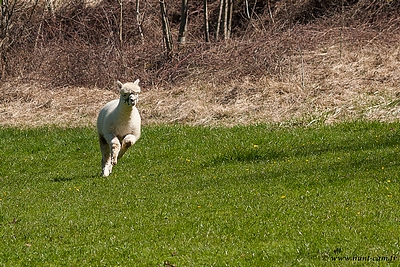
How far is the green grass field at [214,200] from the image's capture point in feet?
25.3

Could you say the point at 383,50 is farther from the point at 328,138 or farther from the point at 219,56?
the point at 328,138

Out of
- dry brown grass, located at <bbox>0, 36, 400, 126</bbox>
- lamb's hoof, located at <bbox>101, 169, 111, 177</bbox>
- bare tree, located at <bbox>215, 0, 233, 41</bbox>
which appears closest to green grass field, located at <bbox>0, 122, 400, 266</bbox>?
lamb's hoof, located at <bbox>101, 169, 111, 177</bbox>

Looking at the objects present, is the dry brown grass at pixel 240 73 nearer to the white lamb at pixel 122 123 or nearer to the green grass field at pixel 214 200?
the green grass field at pixel 214 200

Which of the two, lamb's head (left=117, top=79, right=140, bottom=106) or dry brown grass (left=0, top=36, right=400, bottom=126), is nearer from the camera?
lamb's head (left=117, top=79, right=140, bottom=106)

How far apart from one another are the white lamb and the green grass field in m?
0.69

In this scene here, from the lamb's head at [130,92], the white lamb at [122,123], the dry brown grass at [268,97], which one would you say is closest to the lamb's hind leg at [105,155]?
the white lamb at [122,123]

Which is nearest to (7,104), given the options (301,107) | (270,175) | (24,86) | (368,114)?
(24,86)

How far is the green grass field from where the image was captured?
25.3 feet

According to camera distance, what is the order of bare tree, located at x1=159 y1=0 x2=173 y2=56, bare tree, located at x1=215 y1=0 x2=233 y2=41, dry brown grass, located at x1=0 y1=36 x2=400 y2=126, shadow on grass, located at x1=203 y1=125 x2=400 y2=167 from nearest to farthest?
1. shadow on grass, located at x1=203 y1=125 x2=400 y2=167
2. dry brown grass, located at x1=0 y1=36 x2=400 y2=126
3. bare tree, located at x1=159 y1=0 x2=173 y2=56
4. bare tree, located at x1=215 y1=0 x2=233 y2=41

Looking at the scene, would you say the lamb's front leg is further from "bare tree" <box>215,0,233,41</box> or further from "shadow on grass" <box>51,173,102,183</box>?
"bare tree" <box>215,0,233,41</box>

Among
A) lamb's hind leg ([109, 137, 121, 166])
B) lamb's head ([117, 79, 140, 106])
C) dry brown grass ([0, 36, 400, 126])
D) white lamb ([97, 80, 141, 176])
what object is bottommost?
dry brown grass ([0, 36, 400, 126])

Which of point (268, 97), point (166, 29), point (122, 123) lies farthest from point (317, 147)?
point (166, 29)

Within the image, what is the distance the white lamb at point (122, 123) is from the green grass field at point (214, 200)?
27.0 inches

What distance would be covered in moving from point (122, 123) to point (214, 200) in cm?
280
